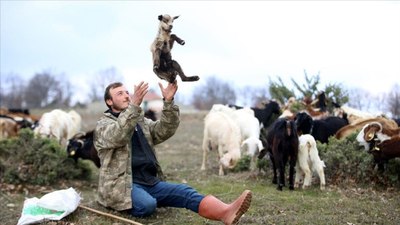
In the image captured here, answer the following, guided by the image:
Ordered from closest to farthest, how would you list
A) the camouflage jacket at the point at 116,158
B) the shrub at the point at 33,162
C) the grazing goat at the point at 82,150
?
the camouflage jacket at the point at 116,158
the shrub at the point at 33,162
the grazing goat at the point at 82,150

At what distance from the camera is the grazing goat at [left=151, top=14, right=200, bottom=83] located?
15.4ft

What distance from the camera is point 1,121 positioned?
49.6ft

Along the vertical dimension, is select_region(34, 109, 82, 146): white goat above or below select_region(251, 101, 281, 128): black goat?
below

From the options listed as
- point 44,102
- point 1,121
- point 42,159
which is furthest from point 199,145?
point 44,102

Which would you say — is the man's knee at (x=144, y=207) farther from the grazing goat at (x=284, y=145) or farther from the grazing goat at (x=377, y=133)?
the grazing goat at (x=377, y=133)

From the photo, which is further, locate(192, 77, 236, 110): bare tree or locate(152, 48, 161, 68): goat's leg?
locate(192, 77, 236, 110): bare tree

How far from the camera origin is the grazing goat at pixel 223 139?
1095 cm

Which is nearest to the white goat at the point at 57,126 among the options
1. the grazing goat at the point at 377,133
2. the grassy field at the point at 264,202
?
the grassy field at the point at 264,202

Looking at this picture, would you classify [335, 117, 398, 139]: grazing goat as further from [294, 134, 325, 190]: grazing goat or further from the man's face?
the man's face

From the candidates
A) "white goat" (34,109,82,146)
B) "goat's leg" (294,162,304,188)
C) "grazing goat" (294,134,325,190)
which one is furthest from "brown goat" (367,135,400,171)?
"white goat" (34,109,82,146)

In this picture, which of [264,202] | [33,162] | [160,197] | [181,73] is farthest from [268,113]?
[181,73]

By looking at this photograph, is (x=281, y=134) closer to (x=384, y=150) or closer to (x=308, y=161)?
(x=308, y=161)

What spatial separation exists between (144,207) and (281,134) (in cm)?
320

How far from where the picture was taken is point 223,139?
1161cm
